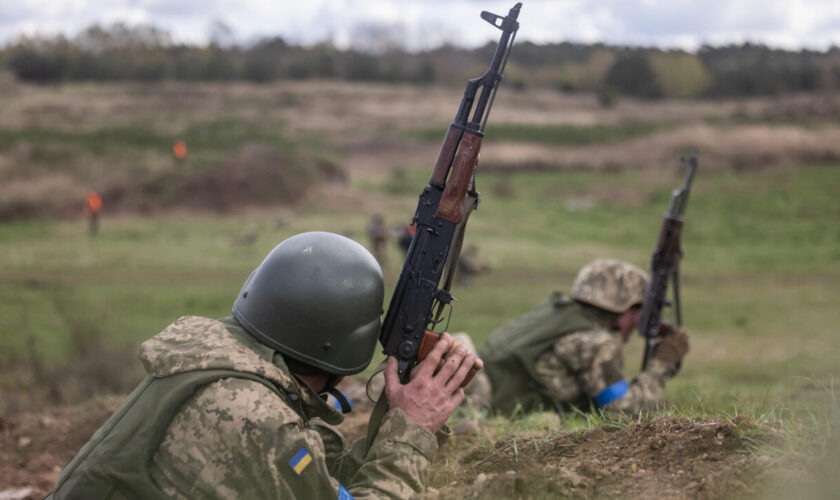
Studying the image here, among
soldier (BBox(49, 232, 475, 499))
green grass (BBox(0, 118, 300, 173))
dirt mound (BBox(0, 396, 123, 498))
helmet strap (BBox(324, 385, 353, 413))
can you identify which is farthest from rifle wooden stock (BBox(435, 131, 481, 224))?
green grass (BBox(0, 118, 300, 173))

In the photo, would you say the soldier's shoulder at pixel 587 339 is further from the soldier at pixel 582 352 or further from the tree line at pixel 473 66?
the tree line at pixel 473 66

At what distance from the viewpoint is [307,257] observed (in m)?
3.33

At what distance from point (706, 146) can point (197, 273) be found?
2640 centimetres

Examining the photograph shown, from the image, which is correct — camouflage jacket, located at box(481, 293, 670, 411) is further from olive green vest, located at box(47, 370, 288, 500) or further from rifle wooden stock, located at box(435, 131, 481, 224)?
olive green vest, located at box(47, 370, 288, 500)

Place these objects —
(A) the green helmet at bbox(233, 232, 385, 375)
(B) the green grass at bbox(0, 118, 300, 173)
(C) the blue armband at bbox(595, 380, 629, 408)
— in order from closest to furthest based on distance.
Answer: (A) the green helmet at bbox(233, 232, 385, 375)
(C) the blue armband at bbox(595, 380, 629, 408)
(B) the green grass at bbox(0, 118, 300, 173)

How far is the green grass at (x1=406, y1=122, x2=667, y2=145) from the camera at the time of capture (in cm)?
4200

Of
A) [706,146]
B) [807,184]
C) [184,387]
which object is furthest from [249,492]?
[706,146]

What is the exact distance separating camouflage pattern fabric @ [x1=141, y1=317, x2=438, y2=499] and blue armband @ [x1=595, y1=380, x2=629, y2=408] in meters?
3.26

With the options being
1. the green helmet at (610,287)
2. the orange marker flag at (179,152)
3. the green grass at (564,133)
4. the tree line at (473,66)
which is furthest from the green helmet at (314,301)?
the green grass at (564,133)

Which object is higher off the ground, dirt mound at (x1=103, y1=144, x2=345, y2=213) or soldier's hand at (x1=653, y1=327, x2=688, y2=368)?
soldier's hand at (x1=653, y1=327, x2=688, y2=368)

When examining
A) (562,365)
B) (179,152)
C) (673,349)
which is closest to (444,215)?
(562,365)

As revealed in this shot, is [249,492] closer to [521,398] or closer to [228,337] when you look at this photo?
[228,337]

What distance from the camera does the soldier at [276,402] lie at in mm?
2816

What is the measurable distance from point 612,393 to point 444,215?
9.89ft
